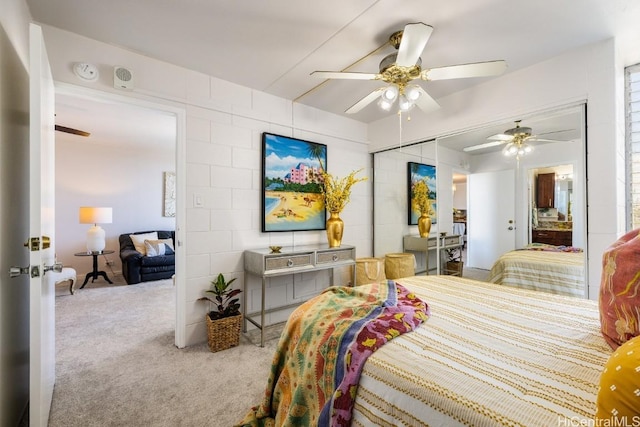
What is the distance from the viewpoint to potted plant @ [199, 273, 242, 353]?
2487mm

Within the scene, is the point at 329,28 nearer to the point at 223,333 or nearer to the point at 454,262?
the point at 223,333

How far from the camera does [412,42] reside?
1.65m

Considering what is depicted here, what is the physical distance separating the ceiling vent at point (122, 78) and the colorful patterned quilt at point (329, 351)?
2.22m

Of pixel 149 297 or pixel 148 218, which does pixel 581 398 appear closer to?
pixel 149 297

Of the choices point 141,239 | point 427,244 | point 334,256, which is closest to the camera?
point 334,256

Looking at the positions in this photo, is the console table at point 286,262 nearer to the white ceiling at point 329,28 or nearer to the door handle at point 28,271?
the door handle at point 28,271

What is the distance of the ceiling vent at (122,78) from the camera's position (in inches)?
88.2

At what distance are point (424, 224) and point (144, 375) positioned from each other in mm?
3144

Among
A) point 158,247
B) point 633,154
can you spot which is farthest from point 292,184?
point 158,247

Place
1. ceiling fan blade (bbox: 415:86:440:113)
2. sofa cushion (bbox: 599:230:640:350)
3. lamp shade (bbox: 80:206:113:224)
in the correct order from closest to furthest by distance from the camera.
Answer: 1. sofa cushion (bbox: 599:230:640:350)
2. ceiling fan blade (bbox: 415:86:440:113)
3. lamp shade (bbox: 80:206:113:224)

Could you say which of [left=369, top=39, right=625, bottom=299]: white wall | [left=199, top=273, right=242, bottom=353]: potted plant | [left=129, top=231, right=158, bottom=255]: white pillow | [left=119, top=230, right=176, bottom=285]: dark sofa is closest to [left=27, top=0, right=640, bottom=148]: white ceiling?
[left=369, top=39, right=625, bottom=299]: white wall

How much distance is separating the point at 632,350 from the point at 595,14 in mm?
2229

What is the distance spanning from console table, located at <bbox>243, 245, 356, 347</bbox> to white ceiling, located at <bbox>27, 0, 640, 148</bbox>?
1.69 meters

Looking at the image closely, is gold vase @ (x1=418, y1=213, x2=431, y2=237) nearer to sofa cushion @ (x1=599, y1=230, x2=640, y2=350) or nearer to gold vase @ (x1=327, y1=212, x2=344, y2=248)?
gold vase @ (x1=327, y1=212, x2=344, y2=248)
